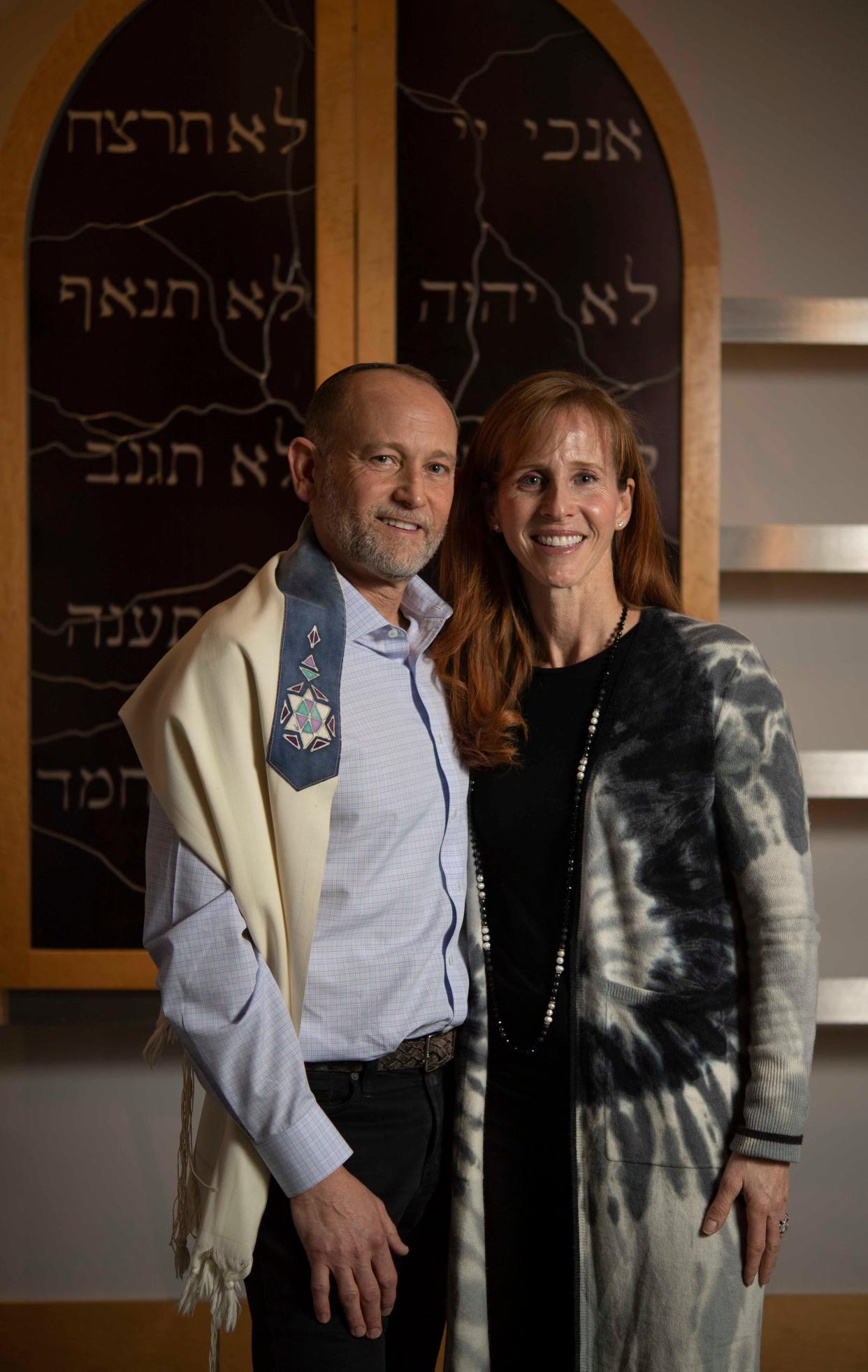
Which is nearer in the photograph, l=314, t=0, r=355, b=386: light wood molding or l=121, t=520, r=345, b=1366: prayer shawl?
l=121, t=520, r=345, b=1366: prayer shawl

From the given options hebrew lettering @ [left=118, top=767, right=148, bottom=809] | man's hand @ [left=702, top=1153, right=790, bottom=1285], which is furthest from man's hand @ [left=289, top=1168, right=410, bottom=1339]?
hebrew lettering @ [left=118, top=767, right=148, bottom=809]

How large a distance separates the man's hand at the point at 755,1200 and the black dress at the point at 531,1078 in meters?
0.20

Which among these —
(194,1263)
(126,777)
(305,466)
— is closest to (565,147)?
(305,466)

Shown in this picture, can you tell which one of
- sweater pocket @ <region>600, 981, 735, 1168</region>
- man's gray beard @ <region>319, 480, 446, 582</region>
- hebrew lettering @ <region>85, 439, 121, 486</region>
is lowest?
sweater pocket @ <region>600, 981, 735, 1168</region>

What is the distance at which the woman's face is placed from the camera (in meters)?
1.62

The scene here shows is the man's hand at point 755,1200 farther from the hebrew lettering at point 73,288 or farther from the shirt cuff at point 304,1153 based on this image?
the hebrew lettering at point 73,288

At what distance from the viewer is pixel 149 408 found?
2424mm

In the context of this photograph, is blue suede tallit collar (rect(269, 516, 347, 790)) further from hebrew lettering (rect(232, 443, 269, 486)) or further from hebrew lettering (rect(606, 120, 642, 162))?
hebrew lettering (rect(606, 120, 642, 162))

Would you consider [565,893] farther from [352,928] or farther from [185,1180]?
[185,1180]

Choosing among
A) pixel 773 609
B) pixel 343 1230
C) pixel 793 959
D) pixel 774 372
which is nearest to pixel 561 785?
pixel 793 959

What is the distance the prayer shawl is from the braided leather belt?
109 millimetres

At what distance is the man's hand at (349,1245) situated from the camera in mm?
1358

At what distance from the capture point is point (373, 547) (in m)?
1.58

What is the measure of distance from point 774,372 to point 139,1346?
281cm
